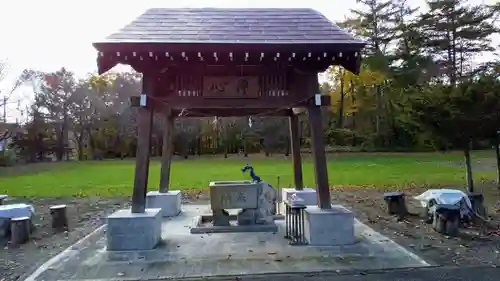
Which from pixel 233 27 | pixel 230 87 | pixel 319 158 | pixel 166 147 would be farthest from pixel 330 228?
pixel 166 147

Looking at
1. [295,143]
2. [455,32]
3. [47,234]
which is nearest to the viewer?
[47,234]

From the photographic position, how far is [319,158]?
6.32m

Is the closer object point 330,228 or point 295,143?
point 330,228

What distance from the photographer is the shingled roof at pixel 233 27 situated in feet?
19.4

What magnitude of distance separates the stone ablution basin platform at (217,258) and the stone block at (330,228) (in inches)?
4.6

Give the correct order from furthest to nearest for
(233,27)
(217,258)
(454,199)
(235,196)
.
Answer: (454,199) → (235,196) → (233,27) → (217,258)

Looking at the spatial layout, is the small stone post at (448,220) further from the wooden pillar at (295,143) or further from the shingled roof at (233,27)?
the shingled roof at (233,27)

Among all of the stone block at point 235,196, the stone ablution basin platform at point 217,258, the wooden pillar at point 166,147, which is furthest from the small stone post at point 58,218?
the stone block at point 235,196

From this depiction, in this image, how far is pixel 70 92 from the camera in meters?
32.3

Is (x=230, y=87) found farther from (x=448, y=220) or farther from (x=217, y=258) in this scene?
(x=448, y=220)

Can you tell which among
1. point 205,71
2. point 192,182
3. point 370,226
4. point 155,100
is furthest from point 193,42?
point 192,182

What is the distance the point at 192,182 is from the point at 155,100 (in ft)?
33.6

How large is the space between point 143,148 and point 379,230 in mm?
4369

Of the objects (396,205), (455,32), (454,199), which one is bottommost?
(396,205)
